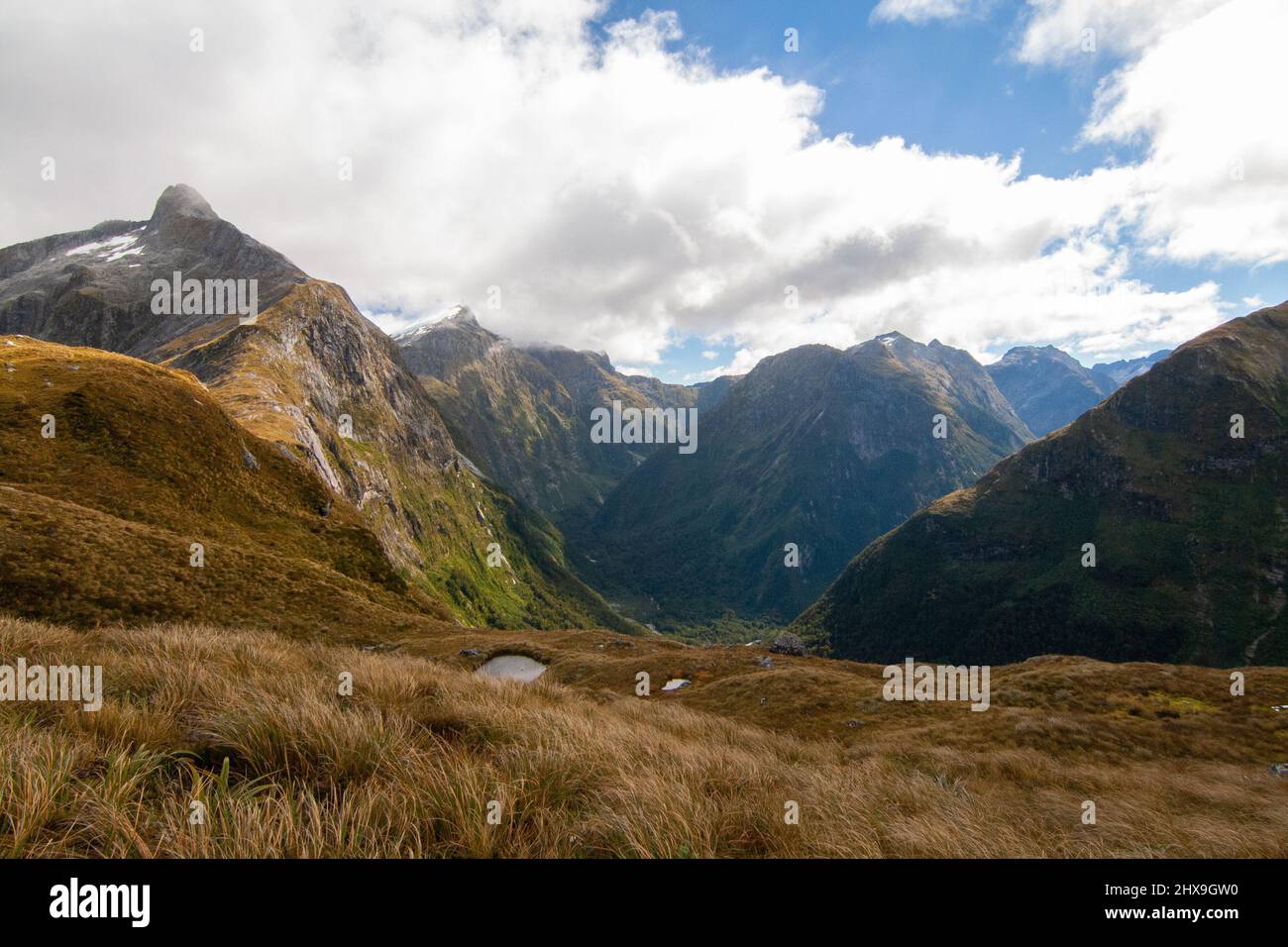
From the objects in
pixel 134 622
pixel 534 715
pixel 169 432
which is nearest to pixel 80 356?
pixel 169 432

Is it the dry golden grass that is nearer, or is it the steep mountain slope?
the dry golden grass

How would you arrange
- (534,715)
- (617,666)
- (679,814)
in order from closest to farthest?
(679,814) → (534,715) → (617,666)

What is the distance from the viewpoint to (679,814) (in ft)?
14.7

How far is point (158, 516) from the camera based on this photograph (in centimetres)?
4541

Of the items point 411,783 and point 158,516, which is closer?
point 411,783

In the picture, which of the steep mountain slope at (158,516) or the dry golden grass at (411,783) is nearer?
the dry golden grass at (411,783)

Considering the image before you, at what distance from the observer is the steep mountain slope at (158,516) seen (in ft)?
94.8

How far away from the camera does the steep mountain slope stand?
94.8 ft

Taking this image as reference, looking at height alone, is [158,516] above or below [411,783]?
above
